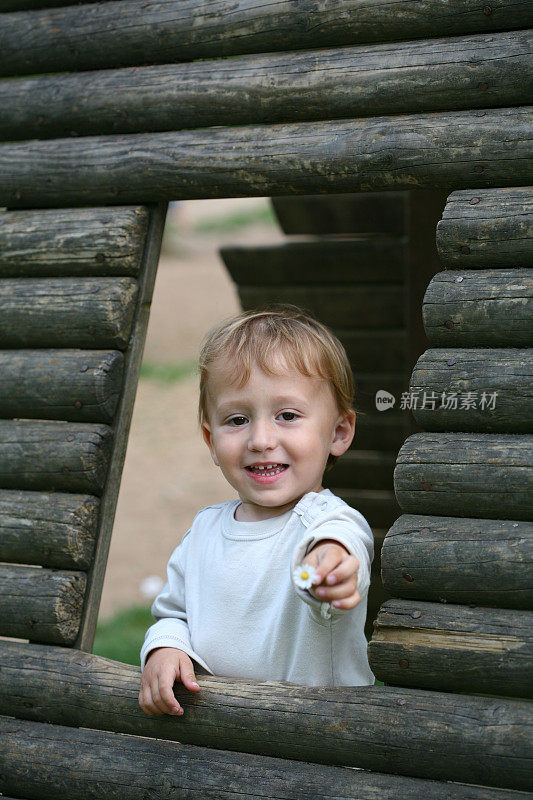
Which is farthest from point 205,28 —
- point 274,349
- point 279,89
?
point 274,349

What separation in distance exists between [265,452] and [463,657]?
0.80m

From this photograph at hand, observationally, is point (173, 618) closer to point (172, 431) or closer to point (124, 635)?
point (124, 635)

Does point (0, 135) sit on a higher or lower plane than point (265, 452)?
higher

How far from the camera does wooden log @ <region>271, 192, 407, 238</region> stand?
16.9 feet

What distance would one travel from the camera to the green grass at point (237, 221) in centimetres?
2098

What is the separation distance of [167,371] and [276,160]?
1300 cm

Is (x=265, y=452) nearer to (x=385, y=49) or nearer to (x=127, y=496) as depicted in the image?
(x=385, y=49)

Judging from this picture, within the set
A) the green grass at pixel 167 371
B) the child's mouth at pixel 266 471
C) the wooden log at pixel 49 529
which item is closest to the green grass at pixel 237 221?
the green grass at pixel 167 371

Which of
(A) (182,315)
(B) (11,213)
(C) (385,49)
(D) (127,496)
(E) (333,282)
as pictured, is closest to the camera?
(C) (385,49)

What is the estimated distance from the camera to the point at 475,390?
253 cm

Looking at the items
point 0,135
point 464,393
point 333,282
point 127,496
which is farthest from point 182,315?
point 464,393

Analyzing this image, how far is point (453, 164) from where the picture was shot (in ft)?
8.93

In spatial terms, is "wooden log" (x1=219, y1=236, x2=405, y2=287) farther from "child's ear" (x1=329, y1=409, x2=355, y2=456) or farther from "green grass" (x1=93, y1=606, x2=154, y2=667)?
"green grass" (x1=93, y1=606, x2=154, y2=667)

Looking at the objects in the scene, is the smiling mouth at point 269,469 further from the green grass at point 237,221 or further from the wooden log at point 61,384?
the green grass at point 237,221
